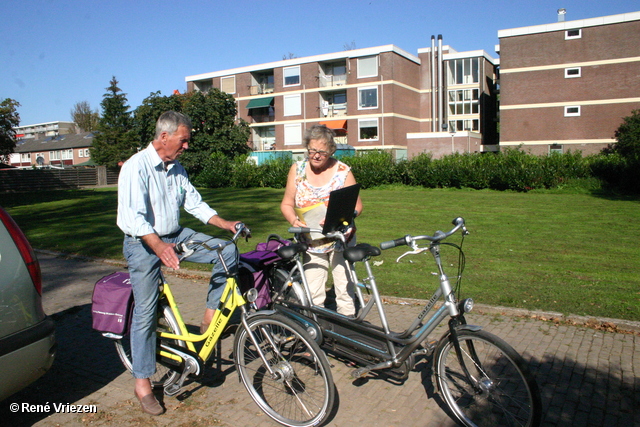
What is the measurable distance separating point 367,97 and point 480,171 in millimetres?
26326

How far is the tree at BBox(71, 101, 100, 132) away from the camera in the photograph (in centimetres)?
9369

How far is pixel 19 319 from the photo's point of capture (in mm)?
3150

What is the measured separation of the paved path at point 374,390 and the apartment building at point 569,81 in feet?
124

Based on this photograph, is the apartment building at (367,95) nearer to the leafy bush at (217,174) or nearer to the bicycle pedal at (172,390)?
the leafy bush at (217,174)

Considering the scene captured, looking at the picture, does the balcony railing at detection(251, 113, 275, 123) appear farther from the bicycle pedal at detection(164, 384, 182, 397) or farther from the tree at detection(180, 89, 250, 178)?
the bicycle pedal at detection(164, 384, 182, 397)

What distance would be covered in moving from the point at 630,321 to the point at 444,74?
54131mm

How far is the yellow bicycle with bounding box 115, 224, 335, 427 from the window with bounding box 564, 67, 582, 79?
44.9 m

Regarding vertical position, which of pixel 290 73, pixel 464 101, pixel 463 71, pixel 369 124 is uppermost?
pixel 290 73

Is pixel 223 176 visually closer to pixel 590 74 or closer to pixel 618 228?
pixel 618 228

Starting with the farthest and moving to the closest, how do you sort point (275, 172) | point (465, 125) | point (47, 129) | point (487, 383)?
point (47, 129) → point (465, 125) → point (275, 172) → point (487, 383)

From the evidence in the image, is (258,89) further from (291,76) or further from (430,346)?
(430,346)

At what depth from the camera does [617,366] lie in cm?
421

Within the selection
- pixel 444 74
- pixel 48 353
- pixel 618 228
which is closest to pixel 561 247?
pixel 618 228

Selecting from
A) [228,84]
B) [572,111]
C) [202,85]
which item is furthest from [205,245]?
[202,85]
